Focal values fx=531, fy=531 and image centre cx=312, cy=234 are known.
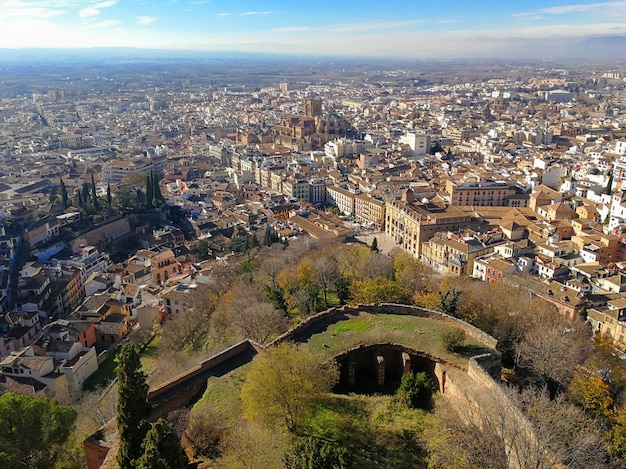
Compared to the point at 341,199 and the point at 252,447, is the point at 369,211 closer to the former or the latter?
the point at 341,199

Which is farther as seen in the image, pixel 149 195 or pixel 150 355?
pixel 149 195

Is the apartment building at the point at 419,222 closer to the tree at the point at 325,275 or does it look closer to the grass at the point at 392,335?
the tree at the point at 325,275

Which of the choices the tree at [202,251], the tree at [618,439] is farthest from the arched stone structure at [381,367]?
the tree at [202,251]

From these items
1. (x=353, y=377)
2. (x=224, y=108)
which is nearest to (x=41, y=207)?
(x=353, y=377)

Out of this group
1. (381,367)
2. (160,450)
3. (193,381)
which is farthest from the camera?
(381,367)

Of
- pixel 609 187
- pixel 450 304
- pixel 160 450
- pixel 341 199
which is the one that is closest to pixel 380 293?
pixel 450 304

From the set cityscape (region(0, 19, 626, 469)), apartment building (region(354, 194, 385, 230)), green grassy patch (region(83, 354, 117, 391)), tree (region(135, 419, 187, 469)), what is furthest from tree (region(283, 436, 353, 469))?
apartment building (region(354, 194, 385, 230))

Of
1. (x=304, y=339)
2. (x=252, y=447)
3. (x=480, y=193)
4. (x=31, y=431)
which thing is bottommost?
(x=480, y=193)
